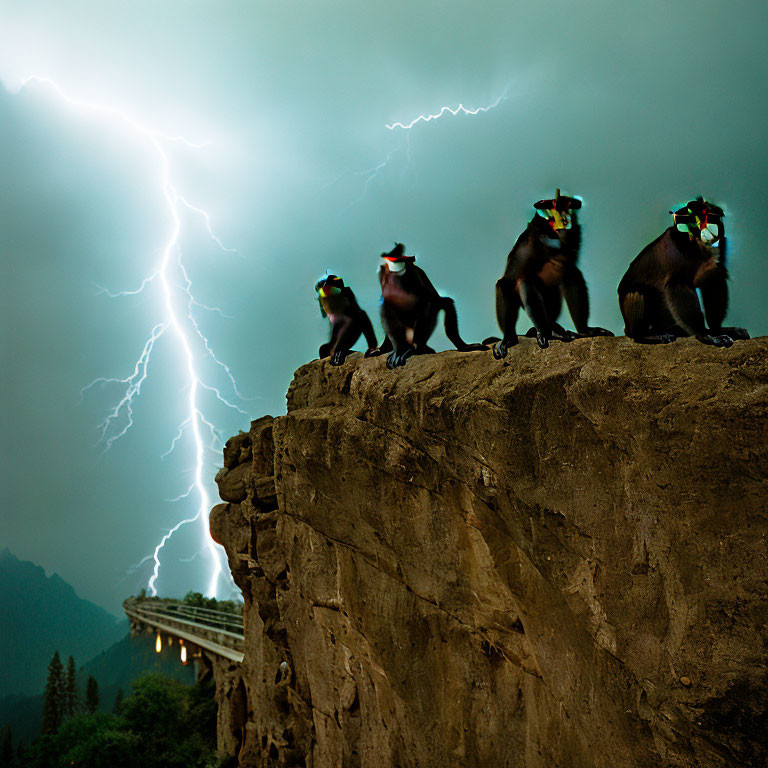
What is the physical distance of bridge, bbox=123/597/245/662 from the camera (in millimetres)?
15367

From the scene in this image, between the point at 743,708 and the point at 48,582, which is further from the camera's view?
the point at 48,582

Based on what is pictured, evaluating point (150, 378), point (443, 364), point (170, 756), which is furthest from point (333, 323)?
point (150, 378)

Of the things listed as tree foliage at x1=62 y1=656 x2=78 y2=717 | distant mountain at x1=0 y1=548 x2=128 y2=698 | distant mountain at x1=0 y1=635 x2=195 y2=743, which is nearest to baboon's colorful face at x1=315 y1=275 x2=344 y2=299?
distant mountain at x1=0 y1=635 x2=195 y2=743

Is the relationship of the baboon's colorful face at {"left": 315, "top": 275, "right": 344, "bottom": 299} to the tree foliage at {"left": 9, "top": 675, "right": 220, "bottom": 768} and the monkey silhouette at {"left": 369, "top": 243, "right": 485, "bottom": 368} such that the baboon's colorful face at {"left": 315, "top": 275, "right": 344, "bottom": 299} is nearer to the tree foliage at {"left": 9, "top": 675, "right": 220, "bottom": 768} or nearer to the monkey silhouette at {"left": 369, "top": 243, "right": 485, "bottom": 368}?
the monkey silhouette at {"left": 369, "top": 243, "right": 485, "bottom": 368}

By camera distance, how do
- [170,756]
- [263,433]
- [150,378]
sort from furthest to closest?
[150,378]
[170,756]
[263,433]

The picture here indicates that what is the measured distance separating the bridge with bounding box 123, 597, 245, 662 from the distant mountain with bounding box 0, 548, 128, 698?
35634 mm

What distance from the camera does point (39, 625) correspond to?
63.3 meters

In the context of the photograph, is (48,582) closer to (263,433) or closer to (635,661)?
(263,433)

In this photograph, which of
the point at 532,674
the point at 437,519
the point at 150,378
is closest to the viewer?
the point at 532,674

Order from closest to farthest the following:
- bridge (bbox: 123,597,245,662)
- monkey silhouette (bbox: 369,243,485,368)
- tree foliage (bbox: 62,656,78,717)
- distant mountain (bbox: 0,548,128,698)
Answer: monkey silhouette (bbox: 369,243,485,368) < bridge (bbox: 123,597,245,662) < tree foliage (bbox: 62,656,78,717) < distant mountain (bbox: 0,548,128,698)

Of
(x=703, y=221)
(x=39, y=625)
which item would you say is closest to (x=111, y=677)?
(x=39, y=625)

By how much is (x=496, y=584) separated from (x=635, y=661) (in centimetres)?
151

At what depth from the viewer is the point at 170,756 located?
1354 cm

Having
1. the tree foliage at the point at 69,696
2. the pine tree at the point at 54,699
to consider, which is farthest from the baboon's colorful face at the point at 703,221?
the tree foliage at the point at 69,696
